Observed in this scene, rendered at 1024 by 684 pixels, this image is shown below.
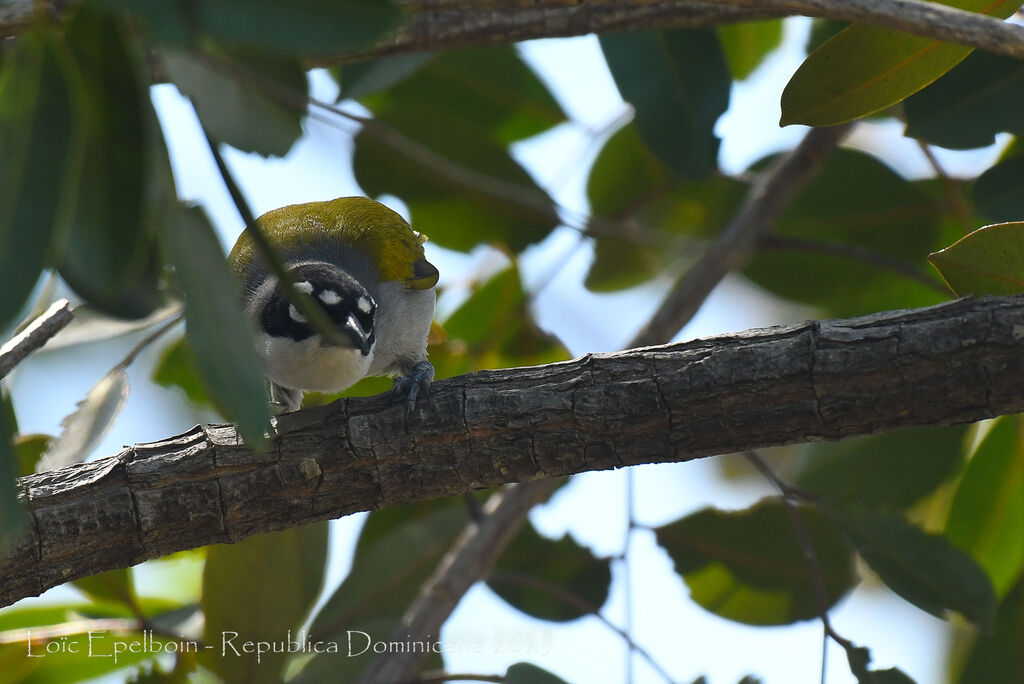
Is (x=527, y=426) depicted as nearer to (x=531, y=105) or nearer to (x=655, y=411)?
(x=655, y=411)

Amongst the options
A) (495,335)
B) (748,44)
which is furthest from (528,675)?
(748,44)

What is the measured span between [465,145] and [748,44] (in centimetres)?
150

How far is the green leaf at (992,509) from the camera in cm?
359

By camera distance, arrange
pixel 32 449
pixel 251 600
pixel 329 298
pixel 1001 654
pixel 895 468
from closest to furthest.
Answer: pixel 329 298, pixel 251 600, pixel 32 449, pixel 1001 654, pixel 895 468

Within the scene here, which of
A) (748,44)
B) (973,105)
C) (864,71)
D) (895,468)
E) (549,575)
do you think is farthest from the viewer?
(748,44)

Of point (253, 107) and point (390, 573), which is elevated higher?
point (253, 107)

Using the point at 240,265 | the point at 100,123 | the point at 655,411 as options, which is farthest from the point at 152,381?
the point at 100,123

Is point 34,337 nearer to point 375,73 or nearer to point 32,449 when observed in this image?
point 32,449

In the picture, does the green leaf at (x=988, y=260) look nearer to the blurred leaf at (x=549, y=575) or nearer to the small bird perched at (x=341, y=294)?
the small bird perched at (x=341, y=294)

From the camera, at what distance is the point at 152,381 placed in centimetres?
412

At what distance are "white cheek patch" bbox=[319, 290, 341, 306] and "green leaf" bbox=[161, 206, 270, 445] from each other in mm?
1448

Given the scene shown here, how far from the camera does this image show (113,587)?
326cm

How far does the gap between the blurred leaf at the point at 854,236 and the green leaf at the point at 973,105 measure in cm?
121

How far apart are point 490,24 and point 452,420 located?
1540mm
